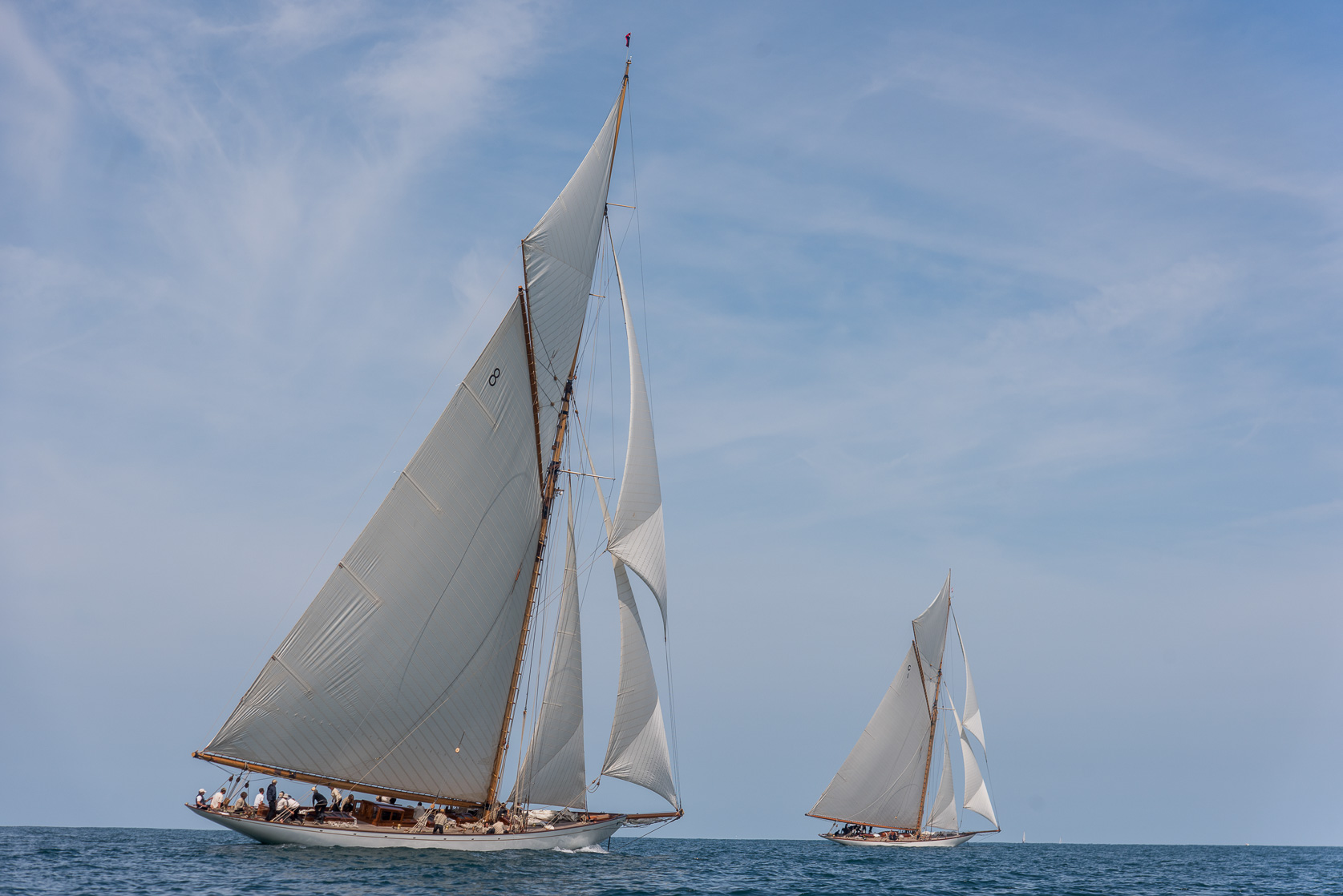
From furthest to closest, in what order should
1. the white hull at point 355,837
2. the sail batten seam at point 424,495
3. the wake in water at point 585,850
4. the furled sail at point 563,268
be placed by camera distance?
the wake in water at point 585,850, the furled sail at point 563,268, the sail batten seam at point 424,495, the white hull at point 355,837

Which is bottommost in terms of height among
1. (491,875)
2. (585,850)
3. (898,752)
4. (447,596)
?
(491,875)

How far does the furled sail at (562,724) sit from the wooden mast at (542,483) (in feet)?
3.04

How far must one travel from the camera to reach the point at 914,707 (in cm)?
7394

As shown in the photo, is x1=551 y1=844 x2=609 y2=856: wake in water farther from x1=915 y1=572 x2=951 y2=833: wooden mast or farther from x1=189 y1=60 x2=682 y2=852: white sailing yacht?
x1=915 y1=572 x2=951 y2=833: wooden mast

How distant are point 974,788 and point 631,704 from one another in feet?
158

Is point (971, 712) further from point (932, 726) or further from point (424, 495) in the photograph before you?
point (424, 495)

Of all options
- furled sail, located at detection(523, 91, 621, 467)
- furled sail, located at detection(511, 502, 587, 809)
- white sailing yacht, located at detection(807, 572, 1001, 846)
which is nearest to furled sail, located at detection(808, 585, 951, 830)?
white sailing yacht, located at detection(807, 572, 1001, 846)

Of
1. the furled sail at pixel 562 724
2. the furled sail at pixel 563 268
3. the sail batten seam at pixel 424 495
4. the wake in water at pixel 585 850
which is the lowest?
the wake in water at pixel 585 850

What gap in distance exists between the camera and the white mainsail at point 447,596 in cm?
3375

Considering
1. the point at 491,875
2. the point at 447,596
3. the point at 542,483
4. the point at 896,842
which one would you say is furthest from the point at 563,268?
the point at 896,842

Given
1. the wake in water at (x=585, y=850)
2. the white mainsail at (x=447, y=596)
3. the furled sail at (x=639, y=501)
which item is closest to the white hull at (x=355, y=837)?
the white mainsail at (x=447, y=596)

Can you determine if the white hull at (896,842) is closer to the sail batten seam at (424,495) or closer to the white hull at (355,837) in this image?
the white hull at (355,837)

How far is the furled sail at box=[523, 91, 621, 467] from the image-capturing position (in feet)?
124

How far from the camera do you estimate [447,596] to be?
3609cm
